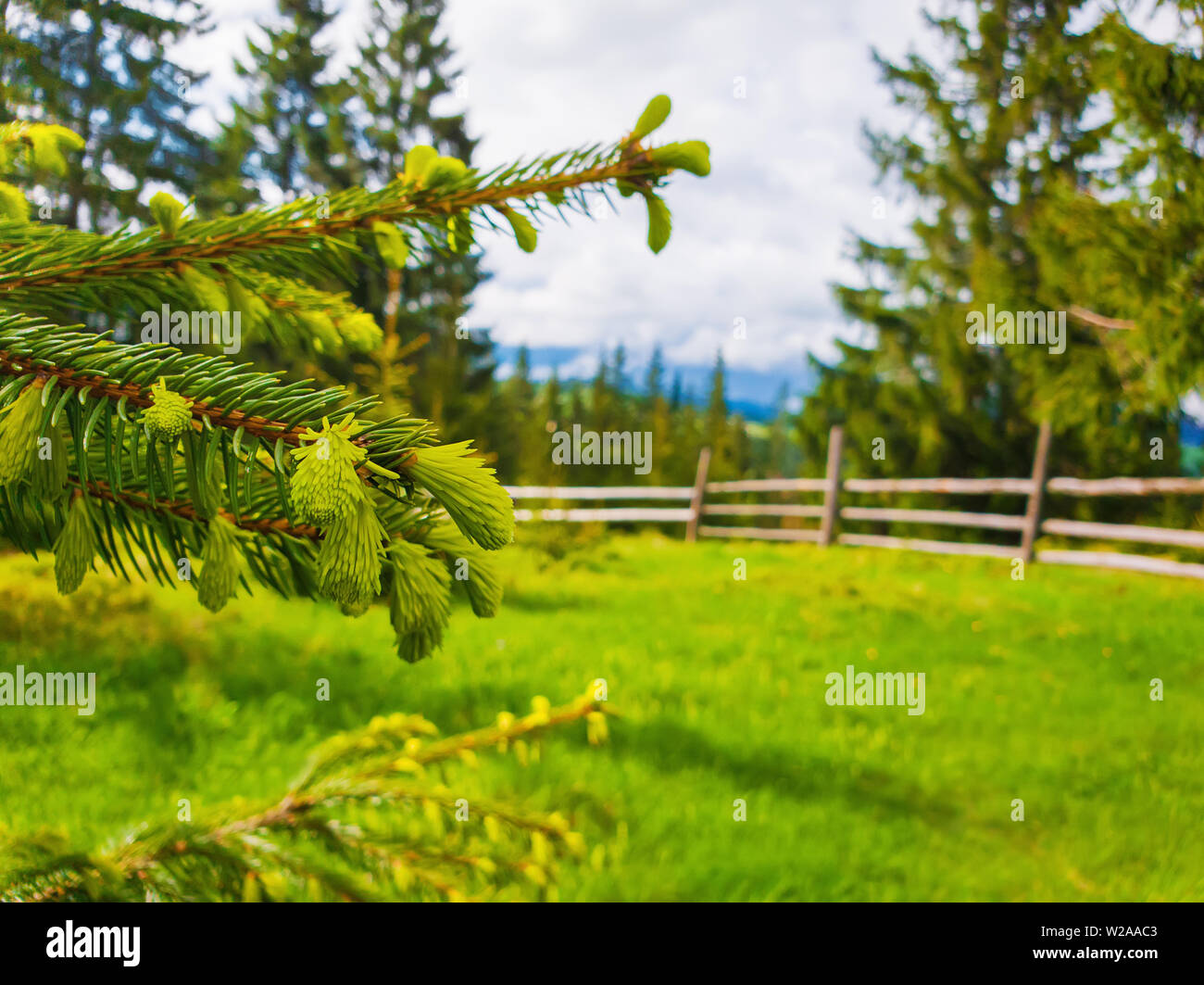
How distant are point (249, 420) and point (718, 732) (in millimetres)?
2984

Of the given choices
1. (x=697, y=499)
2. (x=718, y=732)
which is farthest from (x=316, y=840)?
(x=697, y=499)

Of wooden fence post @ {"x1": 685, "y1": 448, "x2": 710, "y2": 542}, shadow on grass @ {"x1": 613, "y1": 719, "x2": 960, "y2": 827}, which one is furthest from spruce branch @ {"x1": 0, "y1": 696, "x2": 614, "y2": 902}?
wooden fence post @ {"x1": 685, "y1": 448, "x2": 710, "y2": 542}

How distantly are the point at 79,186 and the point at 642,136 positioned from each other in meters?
1.19

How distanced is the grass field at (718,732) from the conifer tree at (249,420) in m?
0.90

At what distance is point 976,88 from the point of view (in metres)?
14.8

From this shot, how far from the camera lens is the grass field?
1958 mm

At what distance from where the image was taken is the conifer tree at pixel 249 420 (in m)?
0.37

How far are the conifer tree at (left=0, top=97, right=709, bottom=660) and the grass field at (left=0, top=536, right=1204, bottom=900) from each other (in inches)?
35.3

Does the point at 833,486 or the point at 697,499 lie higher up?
the point at 833,486

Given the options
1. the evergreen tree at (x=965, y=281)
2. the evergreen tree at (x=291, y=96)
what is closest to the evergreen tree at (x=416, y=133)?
the evergreen tree at (x=291, y=96)

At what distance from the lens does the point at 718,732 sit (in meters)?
3.11

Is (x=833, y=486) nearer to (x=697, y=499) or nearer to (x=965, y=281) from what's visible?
(x=697, y=499)
